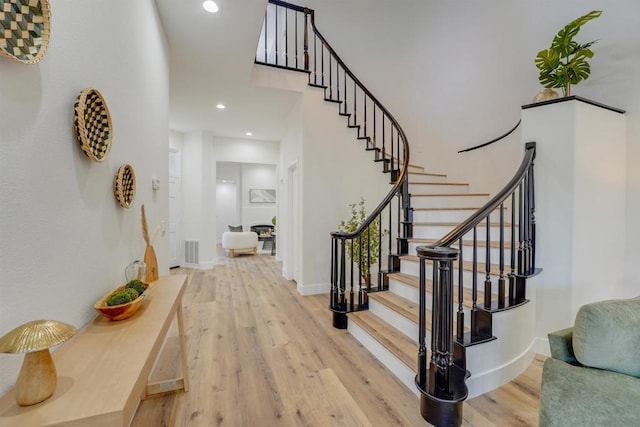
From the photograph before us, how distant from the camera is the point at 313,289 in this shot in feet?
13.2

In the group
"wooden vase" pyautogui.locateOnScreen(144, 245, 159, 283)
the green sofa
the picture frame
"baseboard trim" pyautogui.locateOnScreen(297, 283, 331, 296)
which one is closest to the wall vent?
"baseboard trim" pyautogui.locateOnScreen(297, 283, 331, 296)

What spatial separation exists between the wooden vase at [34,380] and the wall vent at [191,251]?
17.6ft

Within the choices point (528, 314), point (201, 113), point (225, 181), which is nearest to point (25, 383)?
point (528, 314)

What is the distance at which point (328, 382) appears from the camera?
198cm

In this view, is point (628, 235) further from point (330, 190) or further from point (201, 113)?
point (201, 113)

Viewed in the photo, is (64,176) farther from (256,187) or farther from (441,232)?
(256,187)

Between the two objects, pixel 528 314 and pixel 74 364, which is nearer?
pixel 74 364

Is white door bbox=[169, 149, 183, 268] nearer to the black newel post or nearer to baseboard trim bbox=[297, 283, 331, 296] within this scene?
baseboard trim bbox=[297, 283, 331, 296]

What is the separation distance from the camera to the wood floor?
165cm

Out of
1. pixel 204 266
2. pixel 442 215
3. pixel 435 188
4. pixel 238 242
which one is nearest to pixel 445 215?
pixel 442 215

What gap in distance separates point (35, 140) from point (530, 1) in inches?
192

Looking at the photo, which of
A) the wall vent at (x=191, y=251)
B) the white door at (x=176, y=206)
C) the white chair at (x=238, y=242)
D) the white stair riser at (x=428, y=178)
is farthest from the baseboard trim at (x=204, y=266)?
the white stair riser at (x=428, y=178)

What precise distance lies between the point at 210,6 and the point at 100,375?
2740 millimetres

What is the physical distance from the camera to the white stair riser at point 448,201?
3711 mm
